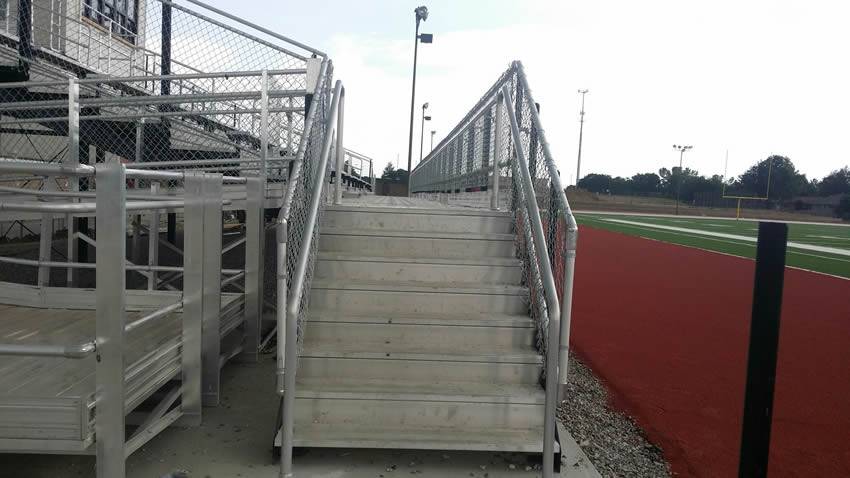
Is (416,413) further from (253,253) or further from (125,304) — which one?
(253,253)

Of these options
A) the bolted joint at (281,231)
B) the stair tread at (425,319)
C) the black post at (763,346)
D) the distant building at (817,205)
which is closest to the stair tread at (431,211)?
the stair tread at (425,319)

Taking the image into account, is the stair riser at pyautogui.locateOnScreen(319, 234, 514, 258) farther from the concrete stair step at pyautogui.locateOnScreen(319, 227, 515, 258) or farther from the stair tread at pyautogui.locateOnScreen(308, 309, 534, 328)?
the stair tread at pyautogui.locateOnScreen(308, 309, 534, 328)

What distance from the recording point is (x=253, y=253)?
4.98m

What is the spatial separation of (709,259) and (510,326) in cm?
1523

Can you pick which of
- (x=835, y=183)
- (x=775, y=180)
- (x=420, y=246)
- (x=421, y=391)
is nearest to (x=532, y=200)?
(x=420, y=246)

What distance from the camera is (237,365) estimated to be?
5.18m

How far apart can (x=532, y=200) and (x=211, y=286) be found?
2.27 meters

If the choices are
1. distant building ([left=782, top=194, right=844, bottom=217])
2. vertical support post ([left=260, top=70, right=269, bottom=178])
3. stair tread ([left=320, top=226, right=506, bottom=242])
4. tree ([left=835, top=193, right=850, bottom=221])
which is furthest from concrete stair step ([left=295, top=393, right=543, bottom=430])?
distant building ([left=782, top=194, right=844, bottom=217])

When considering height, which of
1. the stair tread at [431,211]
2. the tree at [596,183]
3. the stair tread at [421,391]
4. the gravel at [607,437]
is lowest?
the gravel at [607,437]

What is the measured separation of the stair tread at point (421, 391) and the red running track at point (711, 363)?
1.10 m

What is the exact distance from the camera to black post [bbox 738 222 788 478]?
2.18 meters

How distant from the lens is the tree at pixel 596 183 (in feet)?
366

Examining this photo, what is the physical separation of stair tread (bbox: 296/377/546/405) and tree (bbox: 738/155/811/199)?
94.4 meters

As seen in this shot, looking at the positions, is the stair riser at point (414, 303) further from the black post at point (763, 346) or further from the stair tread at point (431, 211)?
the black post at point (763, 346)
